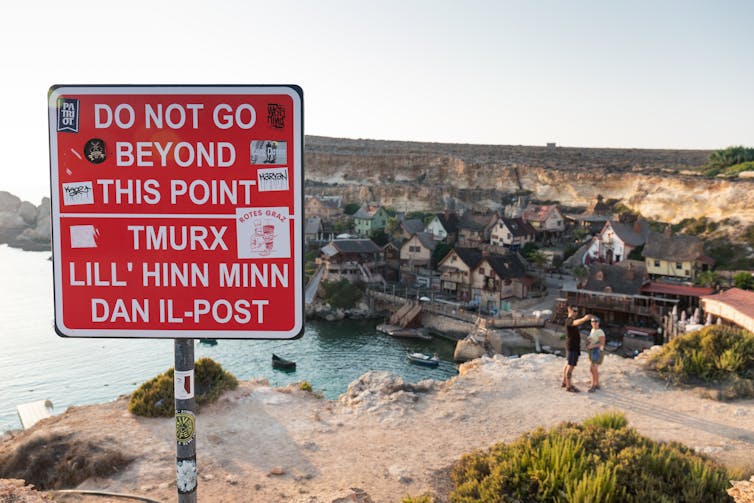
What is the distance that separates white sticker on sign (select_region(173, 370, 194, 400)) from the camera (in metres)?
2.84

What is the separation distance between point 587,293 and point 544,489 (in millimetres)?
33415

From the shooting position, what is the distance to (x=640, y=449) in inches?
279

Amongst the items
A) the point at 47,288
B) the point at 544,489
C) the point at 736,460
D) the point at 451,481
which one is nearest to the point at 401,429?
the point at 451,481

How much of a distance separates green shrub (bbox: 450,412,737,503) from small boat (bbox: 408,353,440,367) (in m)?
27.1

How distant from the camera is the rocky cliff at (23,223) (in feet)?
294

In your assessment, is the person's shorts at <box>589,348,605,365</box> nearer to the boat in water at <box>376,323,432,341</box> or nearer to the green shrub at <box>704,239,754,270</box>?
the boat in water at <box>376,323,432,341</box>

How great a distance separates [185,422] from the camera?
2.89m

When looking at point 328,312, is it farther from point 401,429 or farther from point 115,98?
point 115,98

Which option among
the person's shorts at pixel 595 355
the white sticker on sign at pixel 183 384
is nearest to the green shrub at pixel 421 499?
the white sticker on sign at pixel 183 384

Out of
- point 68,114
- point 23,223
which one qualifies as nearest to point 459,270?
point 68,114

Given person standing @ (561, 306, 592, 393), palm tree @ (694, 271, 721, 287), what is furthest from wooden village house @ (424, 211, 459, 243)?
person standing @ (561, 306, 592, 393)

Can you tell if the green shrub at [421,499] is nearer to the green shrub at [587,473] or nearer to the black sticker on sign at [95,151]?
the green shrub at [587,473]

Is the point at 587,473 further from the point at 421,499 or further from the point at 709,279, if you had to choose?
the point at 709,279

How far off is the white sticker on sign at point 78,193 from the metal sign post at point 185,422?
2.75ft
